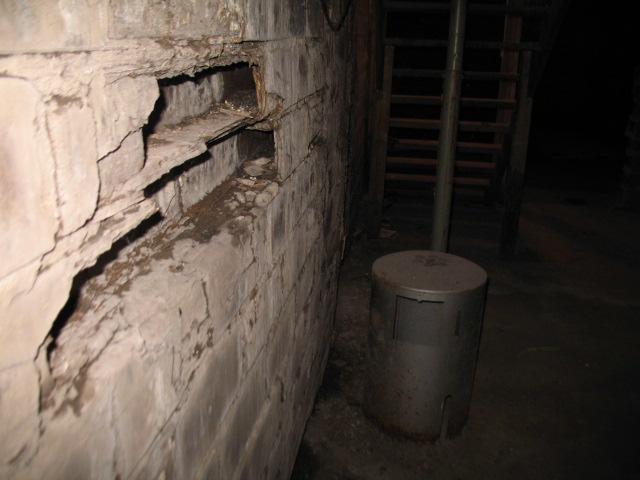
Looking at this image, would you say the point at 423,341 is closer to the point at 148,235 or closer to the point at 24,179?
the point at 148,235

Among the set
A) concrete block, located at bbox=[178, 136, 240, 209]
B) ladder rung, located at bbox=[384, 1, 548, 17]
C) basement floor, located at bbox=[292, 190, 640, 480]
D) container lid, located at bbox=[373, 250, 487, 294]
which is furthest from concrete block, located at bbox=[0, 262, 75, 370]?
ladder rung, located at bbox=[384, 1, 548, 17]

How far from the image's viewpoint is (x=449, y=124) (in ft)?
9.75

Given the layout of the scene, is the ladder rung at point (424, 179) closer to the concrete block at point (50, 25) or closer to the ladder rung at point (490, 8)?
the ladder rung at point (490, 8)

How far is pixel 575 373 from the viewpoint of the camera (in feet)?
11.2

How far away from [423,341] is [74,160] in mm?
2112

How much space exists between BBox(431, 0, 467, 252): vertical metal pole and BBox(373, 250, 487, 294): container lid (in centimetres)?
31

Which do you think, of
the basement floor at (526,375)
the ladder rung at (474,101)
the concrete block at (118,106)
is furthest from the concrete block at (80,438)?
the ladder rung at (474,101)

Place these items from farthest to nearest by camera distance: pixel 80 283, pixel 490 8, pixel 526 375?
1. pixel 490 8
2. pixel 526 375
3. pixel 80 283

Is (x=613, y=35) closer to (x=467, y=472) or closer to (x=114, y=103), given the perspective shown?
(x=467, y=472)

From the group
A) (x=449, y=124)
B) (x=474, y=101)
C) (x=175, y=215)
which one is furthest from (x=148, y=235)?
(x=474, y=101)

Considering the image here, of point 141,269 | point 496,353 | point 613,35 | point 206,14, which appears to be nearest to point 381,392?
point 496,353

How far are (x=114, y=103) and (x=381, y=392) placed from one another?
2317mm

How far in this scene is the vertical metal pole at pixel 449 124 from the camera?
2.80 meters

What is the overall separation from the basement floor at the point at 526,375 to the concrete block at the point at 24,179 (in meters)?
2.29
